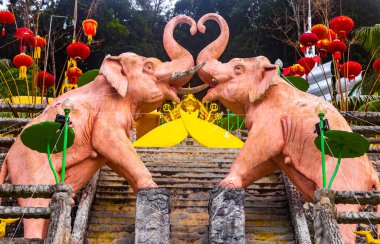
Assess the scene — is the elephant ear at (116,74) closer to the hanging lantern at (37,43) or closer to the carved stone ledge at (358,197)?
the hanging lantern at (37,43)

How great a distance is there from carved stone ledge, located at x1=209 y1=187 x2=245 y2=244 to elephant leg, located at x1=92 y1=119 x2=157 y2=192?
0.75m

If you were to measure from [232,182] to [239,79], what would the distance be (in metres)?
1.49

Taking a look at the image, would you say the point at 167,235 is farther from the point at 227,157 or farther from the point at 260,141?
the point at 227,157

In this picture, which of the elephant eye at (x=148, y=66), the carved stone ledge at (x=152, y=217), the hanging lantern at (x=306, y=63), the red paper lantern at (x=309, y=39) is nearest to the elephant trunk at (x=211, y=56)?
the elephant eye at (x=148, y=66)

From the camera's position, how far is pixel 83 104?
6605 mm

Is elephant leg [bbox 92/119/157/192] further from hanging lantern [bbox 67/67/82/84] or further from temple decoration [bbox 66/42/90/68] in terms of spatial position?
hanging lantern [bbox 67/67/82/84]

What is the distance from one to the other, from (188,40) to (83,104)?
1560 centimetres

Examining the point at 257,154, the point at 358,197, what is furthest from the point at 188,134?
the point at 358,197

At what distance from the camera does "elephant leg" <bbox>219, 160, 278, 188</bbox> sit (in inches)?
237

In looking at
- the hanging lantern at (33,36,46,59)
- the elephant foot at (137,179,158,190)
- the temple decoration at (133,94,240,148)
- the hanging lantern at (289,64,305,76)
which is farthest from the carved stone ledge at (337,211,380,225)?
the hanging lantern at (33,36,46,59)

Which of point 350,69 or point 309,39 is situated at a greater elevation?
point 309,39

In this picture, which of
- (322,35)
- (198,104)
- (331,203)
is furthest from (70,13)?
(331,203)

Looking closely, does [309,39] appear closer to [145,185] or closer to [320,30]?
[320,30]

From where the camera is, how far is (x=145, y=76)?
696 cm
